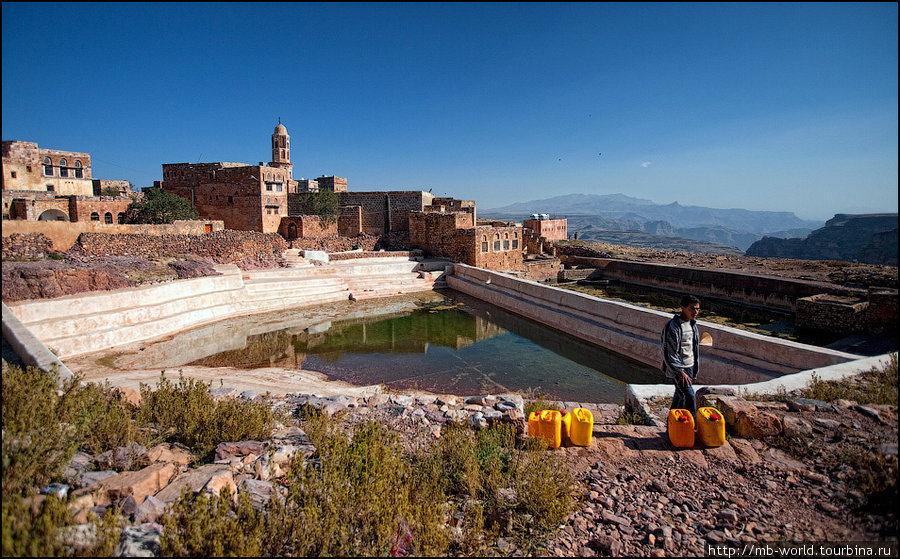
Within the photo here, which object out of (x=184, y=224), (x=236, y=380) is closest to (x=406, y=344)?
(x=236, y=380)

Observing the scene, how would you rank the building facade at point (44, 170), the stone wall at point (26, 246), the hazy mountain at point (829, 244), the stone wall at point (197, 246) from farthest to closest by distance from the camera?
the hazy mountain at point (829, 244)
the building facade at point (44, 170)
the stone wall at point (197, 246)
the stone wall at point (26, 246)

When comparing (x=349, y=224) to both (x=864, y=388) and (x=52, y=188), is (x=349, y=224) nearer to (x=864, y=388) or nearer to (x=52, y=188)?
(x=52, y=188)

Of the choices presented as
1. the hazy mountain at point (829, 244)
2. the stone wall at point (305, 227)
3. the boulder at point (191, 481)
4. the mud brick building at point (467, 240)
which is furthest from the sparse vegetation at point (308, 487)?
the hazy mountain at point (829, 244)

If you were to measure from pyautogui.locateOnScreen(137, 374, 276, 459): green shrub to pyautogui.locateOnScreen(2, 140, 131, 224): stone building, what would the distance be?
23.7m

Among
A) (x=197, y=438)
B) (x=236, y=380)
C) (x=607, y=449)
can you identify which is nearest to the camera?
(x=197, y=438)

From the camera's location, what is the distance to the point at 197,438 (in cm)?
423

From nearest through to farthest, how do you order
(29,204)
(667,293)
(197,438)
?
(197,438) → (667,293) → (29,204)

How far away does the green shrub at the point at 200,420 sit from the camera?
4.55 meters

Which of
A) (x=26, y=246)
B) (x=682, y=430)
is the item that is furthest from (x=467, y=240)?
(x=682, y=430)

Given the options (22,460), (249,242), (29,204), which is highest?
(29,204)

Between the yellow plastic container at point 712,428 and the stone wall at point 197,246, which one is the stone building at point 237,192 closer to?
the stone wall at point 197,246

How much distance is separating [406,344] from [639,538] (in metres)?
10.5

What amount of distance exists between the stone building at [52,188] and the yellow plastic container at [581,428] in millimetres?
27509

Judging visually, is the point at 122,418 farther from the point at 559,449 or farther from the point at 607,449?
the point at 607,449
